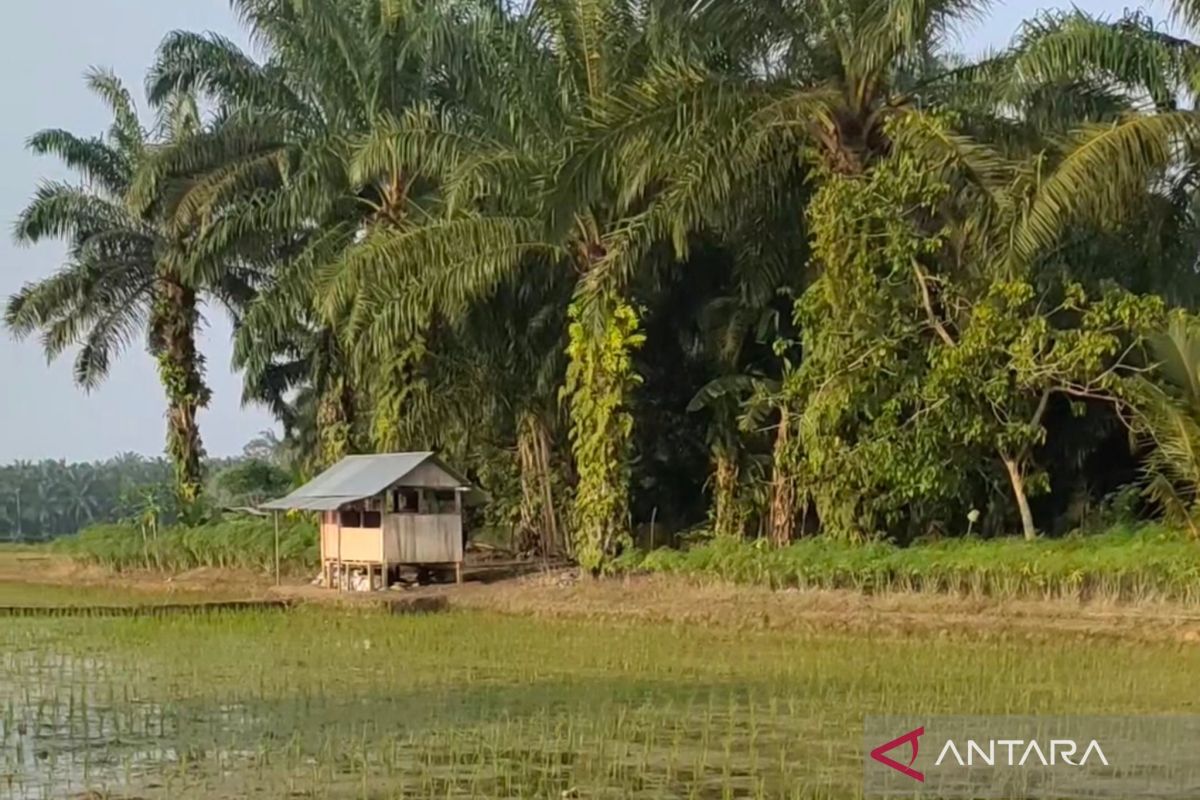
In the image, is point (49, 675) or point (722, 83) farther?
point (722, 83)

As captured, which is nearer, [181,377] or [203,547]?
[203,547]

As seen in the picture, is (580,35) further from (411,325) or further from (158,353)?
(158,353)

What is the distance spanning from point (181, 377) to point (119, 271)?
2.28 meters

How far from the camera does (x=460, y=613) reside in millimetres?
18344

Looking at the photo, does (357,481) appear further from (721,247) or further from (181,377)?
(181,377)

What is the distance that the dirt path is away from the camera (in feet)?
46.6

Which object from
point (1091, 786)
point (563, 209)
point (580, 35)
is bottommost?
point (1091, 786)

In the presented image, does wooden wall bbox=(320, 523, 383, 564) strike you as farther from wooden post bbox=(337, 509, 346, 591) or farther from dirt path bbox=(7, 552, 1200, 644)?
dirt path bbox=(7, 552, 1200, 644)

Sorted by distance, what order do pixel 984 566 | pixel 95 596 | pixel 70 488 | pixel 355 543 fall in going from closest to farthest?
pixel 984 566
pixel 355 543
pixel 95 596
pixel 70 488

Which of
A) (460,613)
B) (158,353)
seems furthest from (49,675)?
(158,353)

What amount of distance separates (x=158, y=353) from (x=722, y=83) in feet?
46.9

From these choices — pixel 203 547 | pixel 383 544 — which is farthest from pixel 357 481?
pixel 203 547

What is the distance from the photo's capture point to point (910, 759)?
27.9 feet

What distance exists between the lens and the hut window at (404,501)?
20.2 meters
